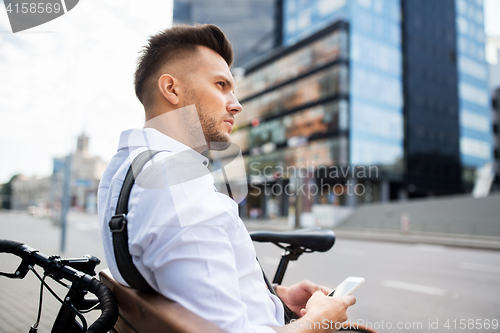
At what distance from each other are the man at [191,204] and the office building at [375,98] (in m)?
25.6

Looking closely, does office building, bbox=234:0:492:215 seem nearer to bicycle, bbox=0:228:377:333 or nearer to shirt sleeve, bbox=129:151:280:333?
bicycle, bbox=0:228:377:333

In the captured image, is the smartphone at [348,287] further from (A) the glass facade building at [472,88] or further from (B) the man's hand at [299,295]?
(A) the glass facade building at [472,88]

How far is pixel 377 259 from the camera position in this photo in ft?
29.8

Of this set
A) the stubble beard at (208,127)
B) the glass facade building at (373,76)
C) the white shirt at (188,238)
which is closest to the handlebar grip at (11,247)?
the white shirt at (188,238)

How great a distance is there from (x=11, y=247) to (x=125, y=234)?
23.7 inches

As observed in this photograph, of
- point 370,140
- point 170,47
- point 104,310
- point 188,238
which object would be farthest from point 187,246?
point 370,140

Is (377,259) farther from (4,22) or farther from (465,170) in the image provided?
(465,170)

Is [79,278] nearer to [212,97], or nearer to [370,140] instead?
[212,97]

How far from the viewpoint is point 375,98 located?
3209cm

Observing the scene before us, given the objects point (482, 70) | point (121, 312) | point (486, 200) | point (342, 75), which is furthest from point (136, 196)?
point (482, 70)

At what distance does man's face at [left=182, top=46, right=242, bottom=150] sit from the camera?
1.13 meters

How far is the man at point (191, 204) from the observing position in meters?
0.77

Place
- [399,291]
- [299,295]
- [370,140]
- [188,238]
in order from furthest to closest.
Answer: [370,140] < [399,291] < [299,295] < [188,238]

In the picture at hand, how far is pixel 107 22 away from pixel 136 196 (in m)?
1.47
